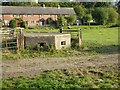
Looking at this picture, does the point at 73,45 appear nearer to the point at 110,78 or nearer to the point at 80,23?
the point at 110,78

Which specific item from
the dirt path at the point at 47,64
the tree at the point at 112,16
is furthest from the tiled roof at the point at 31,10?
the dirt path at the point at 47,64

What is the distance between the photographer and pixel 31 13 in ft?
192

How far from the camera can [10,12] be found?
56.9 m

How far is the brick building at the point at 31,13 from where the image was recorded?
57.1 metres

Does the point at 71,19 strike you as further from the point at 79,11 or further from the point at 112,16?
the point at 79,11

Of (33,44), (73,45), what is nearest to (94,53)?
(73,45)

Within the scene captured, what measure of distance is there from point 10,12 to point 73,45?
132 feet

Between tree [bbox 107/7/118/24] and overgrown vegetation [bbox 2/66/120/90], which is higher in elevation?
tree [bbox 107/7/118/24]

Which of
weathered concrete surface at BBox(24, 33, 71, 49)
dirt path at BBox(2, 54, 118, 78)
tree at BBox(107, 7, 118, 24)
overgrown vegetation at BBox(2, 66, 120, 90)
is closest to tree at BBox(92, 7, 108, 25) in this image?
tree at BBox(107, 7, 118, 24)

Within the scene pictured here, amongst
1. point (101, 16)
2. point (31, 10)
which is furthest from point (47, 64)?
point (31, 10)

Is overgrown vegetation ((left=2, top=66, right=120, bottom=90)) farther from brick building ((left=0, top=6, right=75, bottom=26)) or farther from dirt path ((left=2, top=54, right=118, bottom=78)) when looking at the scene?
brick building ((left=0, top=6, right=75, bottom=26))

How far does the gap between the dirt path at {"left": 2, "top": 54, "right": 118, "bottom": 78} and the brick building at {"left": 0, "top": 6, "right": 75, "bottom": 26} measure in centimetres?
4319

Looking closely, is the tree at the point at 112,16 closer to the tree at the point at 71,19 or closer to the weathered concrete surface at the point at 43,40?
the tree at the point at 71,19

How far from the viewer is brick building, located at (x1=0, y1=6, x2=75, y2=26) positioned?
187 feet
